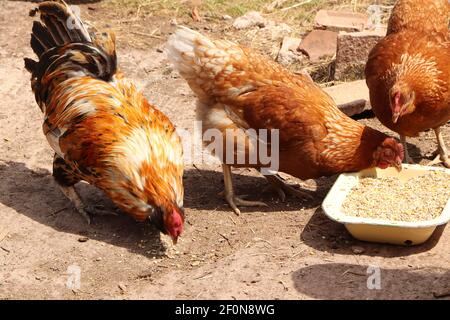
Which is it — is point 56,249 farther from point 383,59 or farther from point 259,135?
point 383,59

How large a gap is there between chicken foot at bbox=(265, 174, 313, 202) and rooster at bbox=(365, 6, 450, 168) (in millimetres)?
819

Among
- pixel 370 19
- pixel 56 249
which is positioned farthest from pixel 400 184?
pixel 370 19

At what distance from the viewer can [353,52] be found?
7.06 m

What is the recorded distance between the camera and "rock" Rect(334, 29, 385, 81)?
703cm

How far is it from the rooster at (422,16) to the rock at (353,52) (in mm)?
1217

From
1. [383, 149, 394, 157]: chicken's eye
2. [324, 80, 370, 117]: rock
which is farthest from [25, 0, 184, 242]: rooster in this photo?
[324, 80, 370, 117]: rock

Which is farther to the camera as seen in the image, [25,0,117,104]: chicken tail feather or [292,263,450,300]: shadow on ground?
[25,0,117,104]: chicken tail feather

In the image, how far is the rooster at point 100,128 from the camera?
4.73 metres

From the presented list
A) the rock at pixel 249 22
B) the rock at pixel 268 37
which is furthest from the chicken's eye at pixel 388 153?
the rock at pixel 249 22

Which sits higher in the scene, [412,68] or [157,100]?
A: [412,68]

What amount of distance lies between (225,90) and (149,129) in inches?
26.1

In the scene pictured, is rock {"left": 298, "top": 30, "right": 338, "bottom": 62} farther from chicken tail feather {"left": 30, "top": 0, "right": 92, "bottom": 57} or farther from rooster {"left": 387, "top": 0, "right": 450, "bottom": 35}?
chicken tail feather {"left": 30, "top": 0, "right": 92, "bottom": 57}

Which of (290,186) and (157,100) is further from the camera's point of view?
(157,100)

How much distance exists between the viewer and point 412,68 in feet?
17.6
